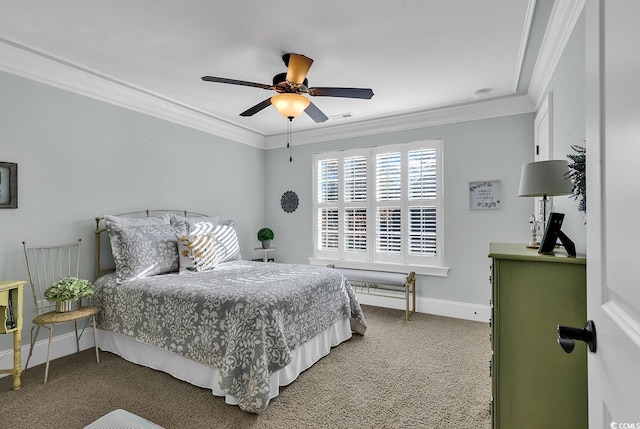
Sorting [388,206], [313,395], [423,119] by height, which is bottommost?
[313,395]

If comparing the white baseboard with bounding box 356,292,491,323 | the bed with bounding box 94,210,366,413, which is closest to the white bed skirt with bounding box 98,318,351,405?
the bed with bounding box 94,210,366,413

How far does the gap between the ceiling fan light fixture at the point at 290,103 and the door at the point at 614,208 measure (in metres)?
2.01

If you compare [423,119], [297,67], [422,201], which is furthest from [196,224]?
[423,119]

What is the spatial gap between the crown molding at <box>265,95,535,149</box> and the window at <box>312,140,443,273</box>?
10.1 inches

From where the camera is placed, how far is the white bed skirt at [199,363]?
2.37 metres

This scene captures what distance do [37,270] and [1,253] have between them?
0.97 ft

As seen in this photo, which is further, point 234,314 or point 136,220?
point 136,220

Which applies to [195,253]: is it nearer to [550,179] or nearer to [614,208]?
[550,179]

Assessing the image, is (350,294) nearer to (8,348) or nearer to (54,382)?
(54,382)

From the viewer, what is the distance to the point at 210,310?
92.0 inches

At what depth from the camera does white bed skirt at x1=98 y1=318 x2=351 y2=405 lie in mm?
2371

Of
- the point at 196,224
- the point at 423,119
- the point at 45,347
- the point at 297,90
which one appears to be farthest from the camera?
the point at 423,119

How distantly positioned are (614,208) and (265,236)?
4587 millimetres

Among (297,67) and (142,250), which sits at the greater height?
(297,67)
